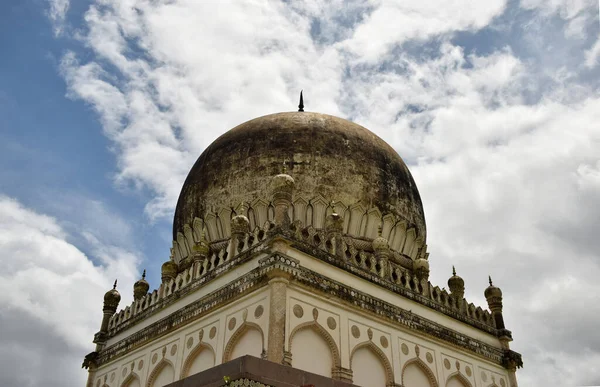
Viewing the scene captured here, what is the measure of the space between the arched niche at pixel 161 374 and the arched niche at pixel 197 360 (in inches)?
19.4

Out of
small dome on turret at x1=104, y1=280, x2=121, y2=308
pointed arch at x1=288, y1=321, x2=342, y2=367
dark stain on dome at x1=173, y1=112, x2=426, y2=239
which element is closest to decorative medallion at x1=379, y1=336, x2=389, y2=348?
pointed arch at x1=288, y1=321, x2=342, y2=367

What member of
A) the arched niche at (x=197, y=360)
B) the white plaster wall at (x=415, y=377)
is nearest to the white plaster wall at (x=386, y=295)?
the white plaster wall at (x=415, y=377)

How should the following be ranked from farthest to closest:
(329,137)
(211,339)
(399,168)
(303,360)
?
1. (399,168)
2. (329,137)
3. (211,339)
4. (303,360)

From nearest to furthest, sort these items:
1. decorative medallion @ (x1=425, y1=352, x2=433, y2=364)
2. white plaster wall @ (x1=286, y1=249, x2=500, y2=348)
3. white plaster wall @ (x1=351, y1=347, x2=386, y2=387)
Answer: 1. white plaster wall @ (x1=351, y1=347, x2=386, y2=387)
2. white plaster wall @ (x1=286, y1=249, x2=500, y2=348)
3. decorative medallion @ (x1=425, y1=352, x2=433, y2=364)

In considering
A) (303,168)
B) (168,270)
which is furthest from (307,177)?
(168,270)

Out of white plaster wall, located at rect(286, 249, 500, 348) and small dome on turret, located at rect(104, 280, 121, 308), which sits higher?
small dome on turret, located at rect(104, 280, 121, 308)

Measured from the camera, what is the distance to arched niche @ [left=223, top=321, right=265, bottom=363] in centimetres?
873

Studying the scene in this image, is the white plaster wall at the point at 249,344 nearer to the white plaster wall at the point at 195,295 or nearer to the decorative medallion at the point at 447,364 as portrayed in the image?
the white plaster wall at the point at 195,295

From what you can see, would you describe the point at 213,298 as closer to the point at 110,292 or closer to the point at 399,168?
the point at 110,292

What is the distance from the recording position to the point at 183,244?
522 inches

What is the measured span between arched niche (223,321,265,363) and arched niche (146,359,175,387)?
1.71m

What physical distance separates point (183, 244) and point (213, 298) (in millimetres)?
3754

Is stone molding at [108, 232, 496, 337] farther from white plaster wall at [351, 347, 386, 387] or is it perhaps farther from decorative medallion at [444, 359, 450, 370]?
white plaster wall at [351, 347, 386, 387]

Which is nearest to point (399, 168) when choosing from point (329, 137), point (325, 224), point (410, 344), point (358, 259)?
point (329, 137)
